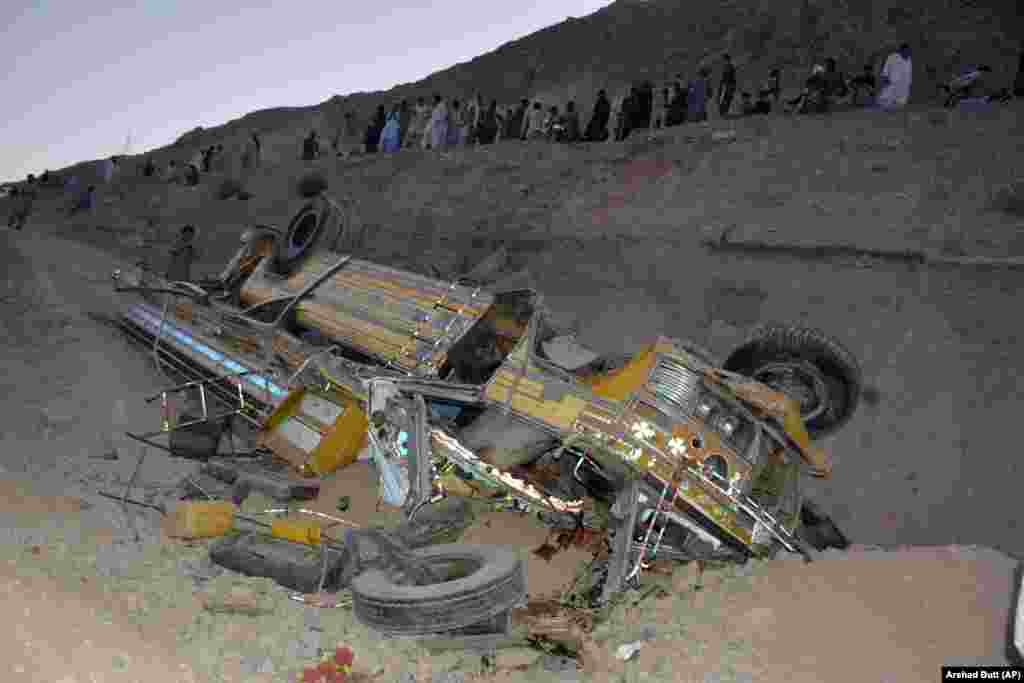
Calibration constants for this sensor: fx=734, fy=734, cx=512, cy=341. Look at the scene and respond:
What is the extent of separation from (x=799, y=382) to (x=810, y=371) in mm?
143

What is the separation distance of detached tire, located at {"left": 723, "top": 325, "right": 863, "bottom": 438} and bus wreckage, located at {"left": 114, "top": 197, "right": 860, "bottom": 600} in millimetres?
12

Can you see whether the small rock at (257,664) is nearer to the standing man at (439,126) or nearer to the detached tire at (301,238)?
the detached tire at (301,238)

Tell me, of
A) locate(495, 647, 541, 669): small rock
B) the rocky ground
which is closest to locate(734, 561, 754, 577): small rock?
the rocky ground

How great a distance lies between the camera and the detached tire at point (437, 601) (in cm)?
424

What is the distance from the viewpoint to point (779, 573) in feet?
16.3

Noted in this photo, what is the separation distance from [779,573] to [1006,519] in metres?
2.53

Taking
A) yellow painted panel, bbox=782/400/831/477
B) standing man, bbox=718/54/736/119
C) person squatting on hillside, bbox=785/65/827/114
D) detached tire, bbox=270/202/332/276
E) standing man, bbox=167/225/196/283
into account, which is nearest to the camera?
yellow painted panel, bbox=782/400/831/477

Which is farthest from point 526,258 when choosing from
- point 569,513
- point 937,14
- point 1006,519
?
point 937,14

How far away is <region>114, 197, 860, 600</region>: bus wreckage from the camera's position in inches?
196

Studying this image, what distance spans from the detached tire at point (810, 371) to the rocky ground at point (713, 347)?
864 millimetres

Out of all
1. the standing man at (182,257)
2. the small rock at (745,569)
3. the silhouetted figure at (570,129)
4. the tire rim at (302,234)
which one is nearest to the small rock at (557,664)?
the small rock at (745,569)

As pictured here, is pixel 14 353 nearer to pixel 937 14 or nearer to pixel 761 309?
pixel 761 309

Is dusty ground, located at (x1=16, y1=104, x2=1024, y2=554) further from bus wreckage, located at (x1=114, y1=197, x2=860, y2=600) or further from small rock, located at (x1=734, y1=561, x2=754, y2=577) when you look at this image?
small rock, located at (x1=734, y1=561, x2=754, y2=577)

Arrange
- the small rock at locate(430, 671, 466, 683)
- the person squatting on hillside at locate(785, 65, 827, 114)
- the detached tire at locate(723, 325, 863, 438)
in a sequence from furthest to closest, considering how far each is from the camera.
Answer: the person squatting on hillside at locate(785, 65, 827, 114), the detached tire at locate(723, 325, 863, 438), the small rock at locate(430, 671, 466, 683)
